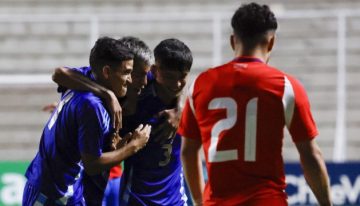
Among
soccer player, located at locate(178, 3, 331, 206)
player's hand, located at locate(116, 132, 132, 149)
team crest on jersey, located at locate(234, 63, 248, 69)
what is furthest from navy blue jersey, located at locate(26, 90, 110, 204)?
team crest on jersey, located at locate(234, 63, 248, 69)

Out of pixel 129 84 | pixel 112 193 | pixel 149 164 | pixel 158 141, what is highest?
pixel 129 84

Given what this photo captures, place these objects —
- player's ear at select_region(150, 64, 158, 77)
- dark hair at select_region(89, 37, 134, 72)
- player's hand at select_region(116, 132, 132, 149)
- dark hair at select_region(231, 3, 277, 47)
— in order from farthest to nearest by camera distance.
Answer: player's ear at select_region(150, 64, 158, 77) < player's hand at select_region(116, 132, 132, 149) < dark hair at select_region(89, 37, 134, 72) < dark hair at select_region(231, 3, 277, 47)

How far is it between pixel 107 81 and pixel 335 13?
24.1ft

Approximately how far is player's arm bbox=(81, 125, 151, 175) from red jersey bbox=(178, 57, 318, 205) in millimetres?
1018

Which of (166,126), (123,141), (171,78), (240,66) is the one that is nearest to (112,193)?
(166,126)

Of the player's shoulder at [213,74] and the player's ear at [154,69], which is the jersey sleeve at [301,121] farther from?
the player's ear at [154,69]

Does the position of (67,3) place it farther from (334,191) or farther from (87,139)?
(87,139)

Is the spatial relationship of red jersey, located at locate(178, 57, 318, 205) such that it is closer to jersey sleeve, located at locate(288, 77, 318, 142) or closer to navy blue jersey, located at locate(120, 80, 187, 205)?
jersey sleeve, located at locate(288, 77, 318, 142)

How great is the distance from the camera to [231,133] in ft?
15.9

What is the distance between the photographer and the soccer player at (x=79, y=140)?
570 centimetres

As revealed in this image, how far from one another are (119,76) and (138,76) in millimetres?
640

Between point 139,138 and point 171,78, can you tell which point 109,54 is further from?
point 171,78

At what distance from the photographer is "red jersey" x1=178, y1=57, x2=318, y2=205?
475 cm

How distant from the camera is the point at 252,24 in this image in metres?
4.83
